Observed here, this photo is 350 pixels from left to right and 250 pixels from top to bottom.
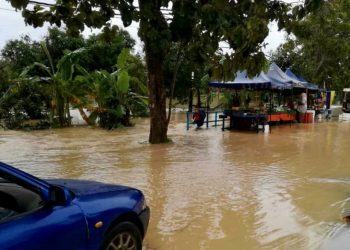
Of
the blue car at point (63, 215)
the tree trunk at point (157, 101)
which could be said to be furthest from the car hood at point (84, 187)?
the tree trunk at point (157, 101)

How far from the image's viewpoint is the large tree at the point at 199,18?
5.30m

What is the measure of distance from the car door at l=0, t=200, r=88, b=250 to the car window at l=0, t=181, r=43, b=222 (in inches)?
3.3

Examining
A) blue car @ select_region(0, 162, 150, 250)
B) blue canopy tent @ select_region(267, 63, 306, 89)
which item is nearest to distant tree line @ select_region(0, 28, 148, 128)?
blue canopy tent @ select_region(267, 63, 306, 89)

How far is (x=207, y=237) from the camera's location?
237 inches

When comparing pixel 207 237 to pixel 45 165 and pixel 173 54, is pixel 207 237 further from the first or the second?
pixel 173 54

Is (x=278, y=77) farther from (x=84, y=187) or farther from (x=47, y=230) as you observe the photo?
(x=47, y=230)

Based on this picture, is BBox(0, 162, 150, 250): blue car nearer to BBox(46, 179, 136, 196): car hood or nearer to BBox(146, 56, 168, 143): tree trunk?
BBox(46, 179, 136, 196): car hood

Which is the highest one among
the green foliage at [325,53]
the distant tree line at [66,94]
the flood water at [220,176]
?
the green foliage at [325,53]

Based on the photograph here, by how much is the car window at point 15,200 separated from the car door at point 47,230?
0.08 metres

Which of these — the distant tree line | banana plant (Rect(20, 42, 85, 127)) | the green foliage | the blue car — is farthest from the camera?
the green foliage

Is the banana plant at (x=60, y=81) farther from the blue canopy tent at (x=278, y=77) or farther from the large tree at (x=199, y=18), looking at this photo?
the large tree at (x=199, y=18)

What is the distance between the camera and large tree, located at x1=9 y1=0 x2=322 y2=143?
5301 millimetres

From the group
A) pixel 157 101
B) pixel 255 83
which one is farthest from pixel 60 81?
pixel 255 83

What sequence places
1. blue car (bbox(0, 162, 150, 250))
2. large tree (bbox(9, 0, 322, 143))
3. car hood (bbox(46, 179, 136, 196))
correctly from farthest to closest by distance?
large tree (bbox(9, 0, 322, 143)) → car hood (bbox(46, 179, 136, 196)) → blue car (bbox(0, 162, 150, 250))
